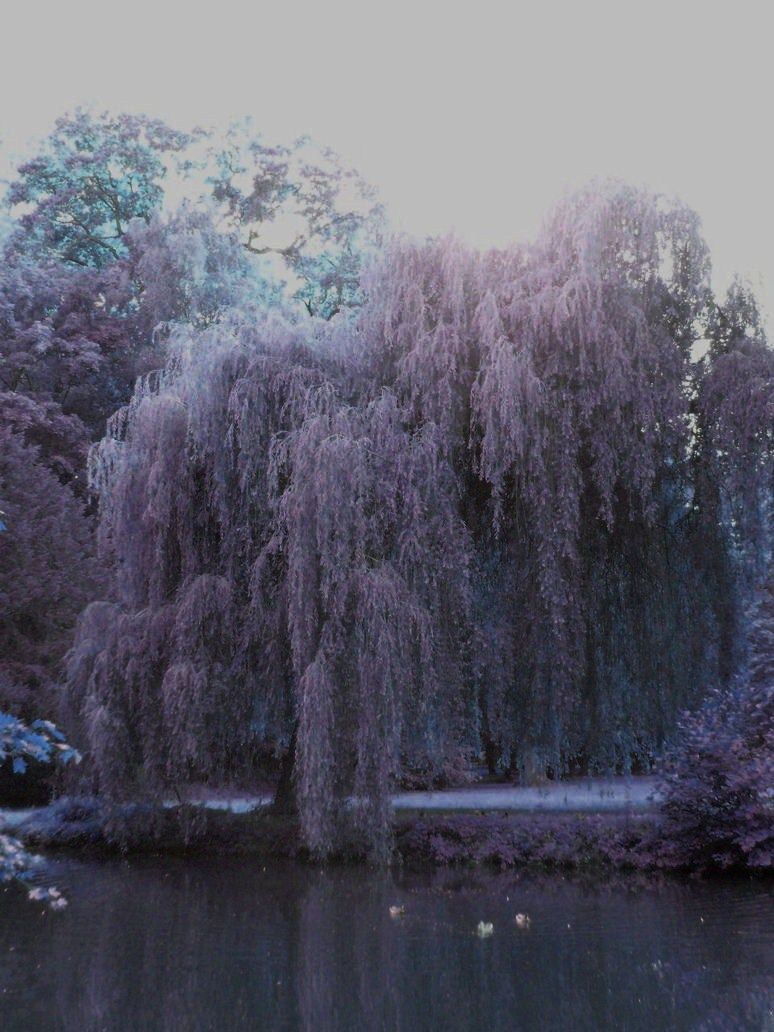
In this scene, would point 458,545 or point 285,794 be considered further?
point 285,794

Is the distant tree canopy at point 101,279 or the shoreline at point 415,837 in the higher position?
the distant tree canopy at point 101,279

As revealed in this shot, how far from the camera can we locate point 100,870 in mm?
13102

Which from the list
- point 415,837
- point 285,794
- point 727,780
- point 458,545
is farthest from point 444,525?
point 285,794

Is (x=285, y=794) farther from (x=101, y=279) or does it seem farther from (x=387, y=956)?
(x=101, y=279)

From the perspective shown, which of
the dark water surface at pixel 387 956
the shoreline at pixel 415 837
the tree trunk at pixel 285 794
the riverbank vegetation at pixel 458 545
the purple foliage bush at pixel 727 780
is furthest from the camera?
the tree trunk at pixel 285 794

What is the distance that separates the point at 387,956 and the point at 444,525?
16.6 feet

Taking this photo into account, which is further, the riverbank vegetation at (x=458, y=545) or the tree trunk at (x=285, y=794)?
the tree trunk at (x=285, y=794)

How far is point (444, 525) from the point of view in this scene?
12.1 metres

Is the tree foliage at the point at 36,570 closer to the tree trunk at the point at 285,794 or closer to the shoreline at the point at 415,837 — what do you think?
the shoreline at the point at 415,837

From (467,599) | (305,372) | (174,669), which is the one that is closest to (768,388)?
(467,599)

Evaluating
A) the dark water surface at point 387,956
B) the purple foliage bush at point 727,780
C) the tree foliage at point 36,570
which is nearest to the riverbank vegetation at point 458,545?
the purple foliage bush at point 727,780

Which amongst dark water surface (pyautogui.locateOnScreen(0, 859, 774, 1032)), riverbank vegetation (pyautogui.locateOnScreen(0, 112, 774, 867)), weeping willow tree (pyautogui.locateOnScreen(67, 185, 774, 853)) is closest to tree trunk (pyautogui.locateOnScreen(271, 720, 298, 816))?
riverbank vegetation (pyautogui.locateOnScreen(0, 112, 774, 867))

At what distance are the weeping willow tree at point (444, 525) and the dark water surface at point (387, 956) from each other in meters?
1.40

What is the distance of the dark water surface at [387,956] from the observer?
6.71 m
